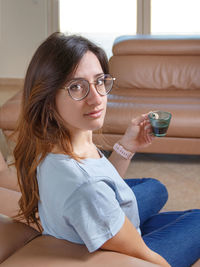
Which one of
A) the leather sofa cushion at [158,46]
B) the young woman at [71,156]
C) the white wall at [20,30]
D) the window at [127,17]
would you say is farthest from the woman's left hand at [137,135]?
the white wall at [20,30]

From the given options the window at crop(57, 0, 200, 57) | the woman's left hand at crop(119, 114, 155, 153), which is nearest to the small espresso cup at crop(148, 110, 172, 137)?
the woman's left hand at crop(119, 114, 155, 153)

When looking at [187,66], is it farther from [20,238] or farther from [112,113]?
[20,238]

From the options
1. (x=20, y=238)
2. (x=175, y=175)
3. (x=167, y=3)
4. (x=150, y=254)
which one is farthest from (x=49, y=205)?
(x=167, y=3)

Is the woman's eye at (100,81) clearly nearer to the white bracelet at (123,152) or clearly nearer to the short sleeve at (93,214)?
the short sleeve at (93,214)

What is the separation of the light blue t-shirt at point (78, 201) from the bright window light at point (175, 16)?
17.9 ft

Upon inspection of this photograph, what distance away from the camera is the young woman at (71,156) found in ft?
3.34

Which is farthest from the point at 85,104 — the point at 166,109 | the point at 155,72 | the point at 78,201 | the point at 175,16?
the point at 175,16

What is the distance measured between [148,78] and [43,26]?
2.91 metres

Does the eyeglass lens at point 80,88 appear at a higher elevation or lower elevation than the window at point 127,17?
lower

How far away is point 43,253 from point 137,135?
28.0 inches

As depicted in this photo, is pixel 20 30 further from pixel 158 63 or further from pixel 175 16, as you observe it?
pixel 158 63

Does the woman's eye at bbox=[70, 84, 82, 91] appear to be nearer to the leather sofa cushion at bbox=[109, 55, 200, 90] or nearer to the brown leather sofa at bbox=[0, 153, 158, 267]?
the brown leather sofa at bbox=[0, 153, 158, 267]

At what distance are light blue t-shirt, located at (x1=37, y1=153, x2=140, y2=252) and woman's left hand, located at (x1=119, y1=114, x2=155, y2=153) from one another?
53 cm

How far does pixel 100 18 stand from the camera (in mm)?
6414
